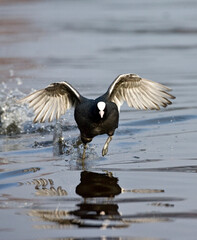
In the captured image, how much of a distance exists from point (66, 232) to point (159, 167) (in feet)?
6.96

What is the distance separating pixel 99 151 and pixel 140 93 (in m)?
0.85

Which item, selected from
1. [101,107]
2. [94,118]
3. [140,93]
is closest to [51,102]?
[140,93]

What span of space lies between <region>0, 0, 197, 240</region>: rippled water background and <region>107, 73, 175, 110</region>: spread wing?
48cm

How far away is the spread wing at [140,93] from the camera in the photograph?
8086 millimetres

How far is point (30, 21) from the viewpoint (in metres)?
23.2

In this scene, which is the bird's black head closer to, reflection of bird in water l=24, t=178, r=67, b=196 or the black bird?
the black bird

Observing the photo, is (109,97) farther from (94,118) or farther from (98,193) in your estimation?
(98,193)

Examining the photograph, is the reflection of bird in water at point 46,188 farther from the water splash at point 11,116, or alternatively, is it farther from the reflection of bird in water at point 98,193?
the water splash at point 11,116

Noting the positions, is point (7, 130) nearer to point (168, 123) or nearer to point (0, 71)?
point (168, 123)

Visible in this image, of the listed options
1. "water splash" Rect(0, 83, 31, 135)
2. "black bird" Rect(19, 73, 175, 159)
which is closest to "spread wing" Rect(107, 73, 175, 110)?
"black bird" Rect(19, 73, 175, 159)

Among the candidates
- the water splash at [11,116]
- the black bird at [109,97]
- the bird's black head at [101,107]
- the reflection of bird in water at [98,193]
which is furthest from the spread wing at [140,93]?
the water splash at [11,116]

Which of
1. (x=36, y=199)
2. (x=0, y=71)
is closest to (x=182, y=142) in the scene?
(x=36, y=199)

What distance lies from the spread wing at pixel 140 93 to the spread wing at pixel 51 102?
53 centimetres

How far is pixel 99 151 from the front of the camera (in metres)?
8.21
